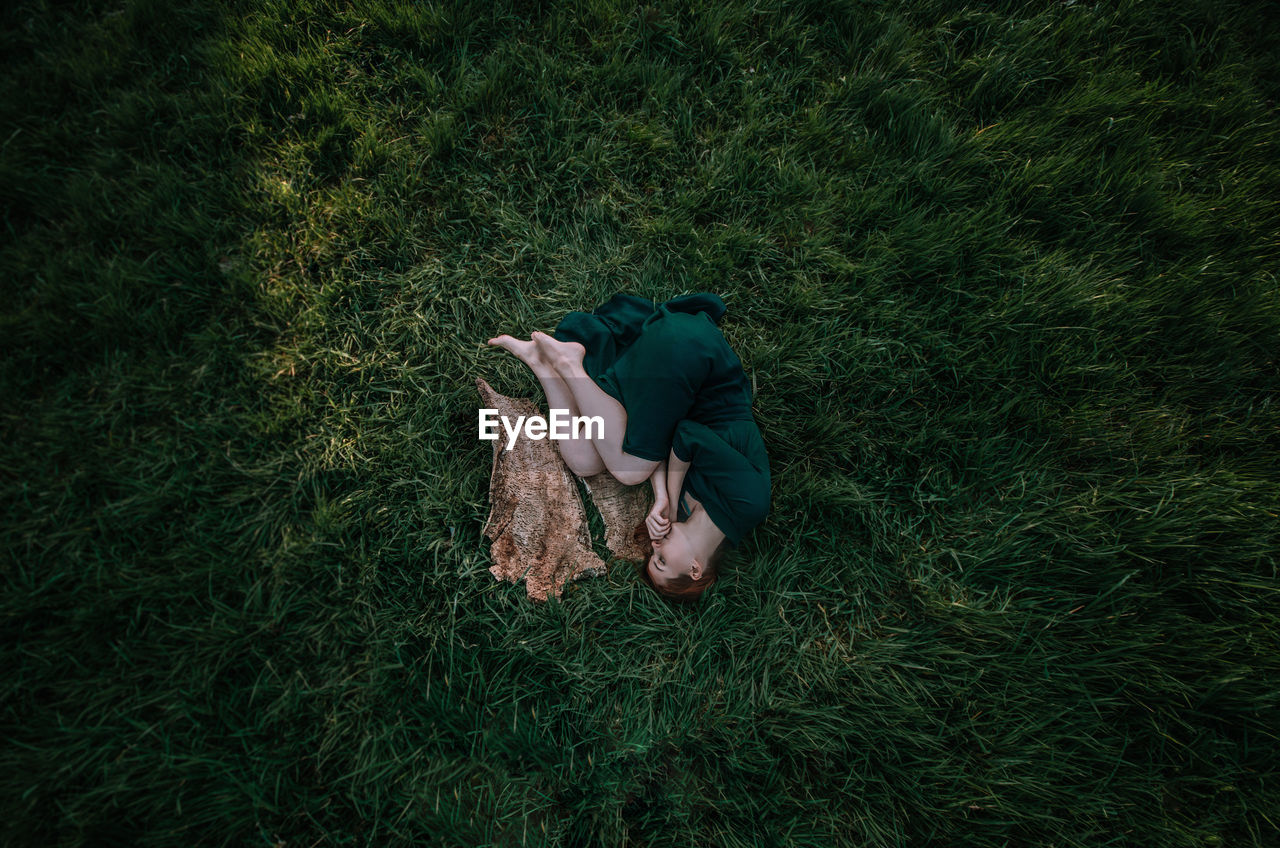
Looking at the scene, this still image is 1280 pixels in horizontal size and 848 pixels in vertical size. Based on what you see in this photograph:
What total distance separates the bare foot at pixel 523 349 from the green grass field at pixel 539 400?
0.63 ft

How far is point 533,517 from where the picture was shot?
2.59 meters

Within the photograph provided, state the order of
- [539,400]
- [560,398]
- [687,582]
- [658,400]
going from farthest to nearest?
[539,400] → [560,398] → [687,582] → [658,400]

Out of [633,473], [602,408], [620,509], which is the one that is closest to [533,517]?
[620,509]

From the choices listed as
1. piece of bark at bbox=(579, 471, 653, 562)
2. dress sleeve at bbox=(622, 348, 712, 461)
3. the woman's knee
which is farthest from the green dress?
piece of bark at bbox=(579, 471, 653, 562)

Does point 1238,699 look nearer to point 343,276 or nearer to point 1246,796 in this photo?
point 1246,796

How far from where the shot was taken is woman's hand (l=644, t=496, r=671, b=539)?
2475 millimetres

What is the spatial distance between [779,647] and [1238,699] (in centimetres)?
204

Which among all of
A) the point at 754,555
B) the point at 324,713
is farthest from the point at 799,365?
the point at 324,713

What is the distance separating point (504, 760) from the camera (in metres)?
2.32

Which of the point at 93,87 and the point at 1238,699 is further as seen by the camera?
the point at 93,87

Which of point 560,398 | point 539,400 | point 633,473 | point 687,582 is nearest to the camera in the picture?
point 687,582

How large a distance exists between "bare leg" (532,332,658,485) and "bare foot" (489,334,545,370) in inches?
2.5
